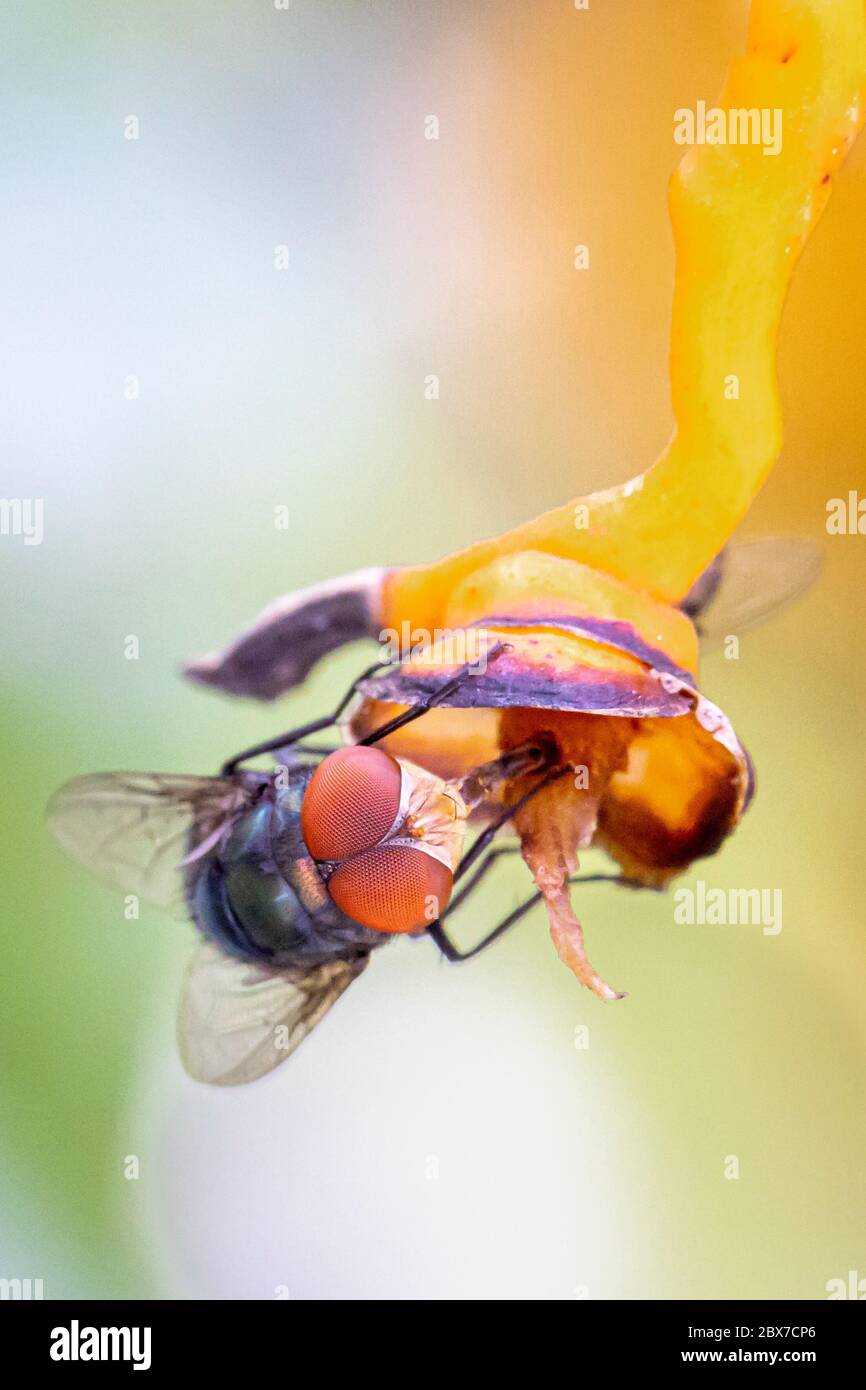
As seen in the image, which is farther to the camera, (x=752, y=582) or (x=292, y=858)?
(x=752, y=582)

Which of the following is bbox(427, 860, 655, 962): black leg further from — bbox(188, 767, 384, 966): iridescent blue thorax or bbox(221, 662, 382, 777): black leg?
bbox(221, 662, 382, 777): black leg

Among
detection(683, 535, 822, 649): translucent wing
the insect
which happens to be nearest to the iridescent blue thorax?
the insect

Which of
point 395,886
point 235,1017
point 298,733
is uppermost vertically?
point 298,733

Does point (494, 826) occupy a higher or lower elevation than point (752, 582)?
lower

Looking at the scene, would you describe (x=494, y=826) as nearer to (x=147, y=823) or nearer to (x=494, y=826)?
(x=494, y=826)

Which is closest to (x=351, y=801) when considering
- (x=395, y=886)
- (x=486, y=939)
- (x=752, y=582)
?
(x=395, y=886)

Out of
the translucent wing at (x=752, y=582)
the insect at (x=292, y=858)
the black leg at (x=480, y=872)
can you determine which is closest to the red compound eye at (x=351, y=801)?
the insect at (x=292, y=858)

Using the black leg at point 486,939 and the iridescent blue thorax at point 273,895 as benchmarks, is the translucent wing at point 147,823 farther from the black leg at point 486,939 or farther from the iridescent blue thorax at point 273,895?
the black leg at point 486,939

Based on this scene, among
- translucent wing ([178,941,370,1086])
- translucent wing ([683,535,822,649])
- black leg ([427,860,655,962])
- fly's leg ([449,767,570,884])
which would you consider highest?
translucent wing ([683,535,822,649])

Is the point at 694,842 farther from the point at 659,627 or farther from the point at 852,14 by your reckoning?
the point at 852,14
